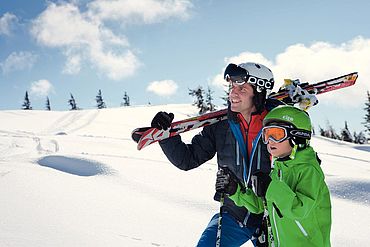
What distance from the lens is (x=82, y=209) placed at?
541 centimetres

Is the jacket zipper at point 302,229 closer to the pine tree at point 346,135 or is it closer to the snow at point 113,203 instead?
the snow at point 113,203

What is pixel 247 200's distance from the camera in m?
2.70

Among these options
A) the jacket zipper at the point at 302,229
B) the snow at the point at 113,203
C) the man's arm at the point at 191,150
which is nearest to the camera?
the jacket zipper at the point at 302,229

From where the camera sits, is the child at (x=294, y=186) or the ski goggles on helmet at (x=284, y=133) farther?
the ski goggles on helmet at (x=284, y=133)

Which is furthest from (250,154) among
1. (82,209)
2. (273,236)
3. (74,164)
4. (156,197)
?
(74,164)

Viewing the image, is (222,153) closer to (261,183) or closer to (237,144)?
(237,144)

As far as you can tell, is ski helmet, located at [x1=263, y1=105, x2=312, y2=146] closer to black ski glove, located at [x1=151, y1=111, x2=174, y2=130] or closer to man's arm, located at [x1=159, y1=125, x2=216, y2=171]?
man's arm, located at [x1=159, y1=125, x2=216, y2=171]

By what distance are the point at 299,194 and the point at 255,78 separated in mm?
1342

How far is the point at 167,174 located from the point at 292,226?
19.7 feet

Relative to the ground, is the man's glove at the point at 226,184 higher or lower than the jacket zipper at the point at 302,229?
higher

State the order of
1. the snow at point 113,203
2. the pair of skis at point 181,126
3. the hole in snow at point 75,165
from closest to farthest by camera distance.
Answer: the pair of skis at point 181,126
the snow at point 113,203
the hole in snow at point 75,165

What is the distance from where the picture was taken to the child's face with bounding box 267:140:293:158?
2.44 m

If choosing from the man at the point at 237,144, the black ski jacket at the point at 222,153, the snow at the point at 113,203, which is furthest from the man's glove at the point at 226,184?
the snow at the point at 113,203

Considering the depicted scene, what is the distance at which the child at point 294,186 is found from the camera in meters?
2.15
